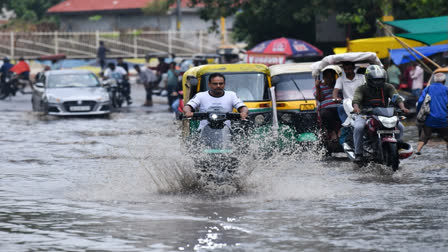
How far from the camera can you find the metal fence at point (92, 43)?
55.4 metres

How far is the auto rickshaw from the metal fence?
38726 mm

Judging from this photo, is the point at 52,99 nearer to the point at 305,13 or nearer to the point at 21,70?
the point at 305,13

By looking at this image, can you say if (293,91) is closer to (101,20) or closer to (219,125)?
(219,125)

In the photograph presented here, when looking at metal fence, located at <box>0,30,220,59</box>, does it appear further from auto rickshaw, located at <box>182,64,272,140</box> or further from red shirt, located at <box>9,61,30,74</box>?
auto rickshaw, located at <box>182,64,272,140</box>

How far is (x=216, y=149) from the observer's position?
10648mm

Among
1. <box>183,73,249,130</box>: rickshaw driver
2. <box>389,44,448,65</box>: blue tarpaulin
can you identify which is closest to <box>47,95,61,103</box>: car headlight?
<box>389,44,448,65</box>: blue tarpaulin

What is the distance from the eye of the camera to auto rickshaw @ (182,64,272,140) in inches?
604

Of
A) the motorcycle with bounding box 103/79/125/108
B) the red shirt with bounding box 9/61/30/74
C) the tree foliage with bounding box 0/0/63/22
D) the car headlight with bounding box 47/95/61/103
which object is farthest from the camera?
the tree foliage with bounding box 0/0/63/22

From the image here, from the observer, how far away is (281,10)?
34.7m

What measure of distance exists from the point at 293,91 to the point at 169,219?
25.9 feet

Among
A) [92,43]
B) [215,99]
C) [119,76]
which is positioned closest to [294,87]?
[215,99]

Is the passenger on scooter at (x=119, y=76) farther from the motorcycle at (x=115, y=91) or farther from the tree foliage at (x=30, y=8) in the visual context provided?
the tree foliage at (x=30, y=8)

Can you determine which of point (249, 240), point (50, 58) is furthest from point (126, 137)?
point (50, 58)

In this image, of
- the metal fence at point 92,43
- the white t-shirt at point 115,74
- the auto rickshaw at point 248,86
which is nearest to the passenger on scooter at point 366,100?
the auto rickshaw at point 248,86
